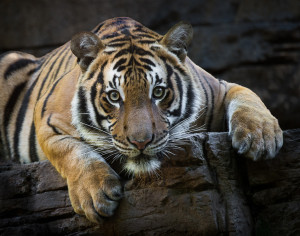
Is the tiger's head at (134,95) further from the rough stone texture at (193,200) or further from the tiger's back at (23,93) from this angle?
the tiger's back at (23,93)

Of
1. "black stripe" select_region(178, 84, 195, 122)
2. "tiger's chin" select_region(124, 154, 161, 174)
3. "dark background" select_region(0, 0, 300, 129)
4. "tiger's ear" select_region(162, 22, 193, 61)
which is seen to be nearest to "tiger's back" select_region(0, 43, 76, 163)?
"tiger's ear" select_region(162, 22, 193, 61)

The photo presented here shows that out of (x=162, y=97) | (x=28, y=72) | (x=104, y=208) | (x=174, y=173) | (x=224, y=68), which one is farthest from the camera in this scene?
(x=224, y=68)

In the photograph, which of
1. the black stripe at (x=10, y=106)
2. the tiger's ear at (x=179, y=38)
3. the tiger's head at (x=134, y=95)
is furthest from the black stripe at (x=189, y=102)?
the black stripe at (x=10, y=106)

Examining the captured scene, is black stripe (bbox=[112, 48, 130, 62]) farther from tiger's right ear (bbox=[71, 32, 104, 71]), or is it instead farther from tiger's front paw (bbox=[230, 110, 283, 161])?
tiger's front paw (bbox=[230, 110, 283, 161])

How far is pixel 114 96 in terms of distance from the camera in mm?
2438

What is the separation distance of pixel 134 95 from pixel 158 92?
0.17m

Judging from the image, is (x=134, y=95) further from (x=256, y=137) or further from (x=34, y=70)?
(x=34, y=70)

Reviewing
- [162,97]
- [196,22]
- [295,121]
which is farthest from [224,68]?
[162,97]

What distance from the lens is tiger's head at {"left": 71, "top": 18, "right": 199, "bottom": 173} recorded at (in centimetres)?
224

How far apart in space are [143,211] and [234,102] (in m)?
0.99

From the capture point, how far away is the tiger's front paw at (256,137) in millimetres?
2223

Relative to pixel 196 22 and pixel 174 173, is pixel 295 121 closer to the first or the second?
pixel 196 22

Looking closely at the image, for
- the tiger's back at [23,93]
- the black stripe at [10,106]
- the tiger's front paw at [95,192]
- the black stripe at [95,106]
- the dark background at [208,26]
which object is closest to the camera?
the tiger's front paw at [95,192]

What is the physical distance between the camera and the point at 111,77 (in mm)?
2490
